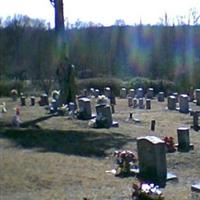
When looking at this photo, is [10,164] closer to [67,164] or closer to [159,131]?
[67,164]

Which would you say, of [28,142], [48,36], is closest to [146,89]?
[48,36]

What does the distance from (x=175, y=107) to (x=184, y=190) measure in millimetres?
15418

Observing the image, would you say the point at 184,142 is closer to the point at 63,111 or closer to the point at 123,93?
the point at 63,111

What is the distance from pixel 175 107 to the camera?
78.0ft

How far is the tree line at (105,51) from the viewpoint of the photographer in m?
41.1

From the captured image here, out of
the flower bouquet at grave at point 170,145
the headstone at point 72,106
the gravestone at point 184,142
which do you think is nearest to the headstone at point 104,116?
the headstone at point 72,106

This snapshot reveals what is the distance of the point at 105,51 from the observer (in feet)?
152

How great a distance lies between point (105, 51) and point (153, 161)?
37.1 m

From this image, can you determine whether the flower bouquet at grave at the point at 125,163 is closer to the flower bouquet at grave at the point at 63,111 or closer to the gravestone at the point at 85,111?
the gravestone at the point at 85,111

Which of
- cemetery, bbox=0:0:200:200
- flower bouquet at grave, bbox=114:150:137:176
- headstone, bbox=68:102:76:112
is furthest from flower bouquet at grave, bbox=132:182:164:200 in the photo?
headstone, bbox=68:102:76:112

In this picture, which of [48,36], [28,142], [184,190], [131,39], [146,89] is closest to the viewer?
[184,190]

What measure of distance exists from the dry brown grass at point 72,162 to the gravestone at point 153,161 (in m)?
0.30

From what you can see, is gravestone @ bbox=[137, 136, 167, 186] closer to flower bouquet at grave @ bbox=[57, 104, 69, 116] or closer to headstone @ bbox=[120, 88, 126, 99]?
flower bouquet at grave @ bbox=[57, 104, 69, 116]

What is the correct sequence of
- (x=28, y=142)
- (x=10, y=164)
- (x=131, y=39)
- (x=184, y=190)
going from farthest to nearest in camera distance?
(x=131, y=39) → (x=28, y=142) → (x=10, y=164) → (x=184, y=190)
